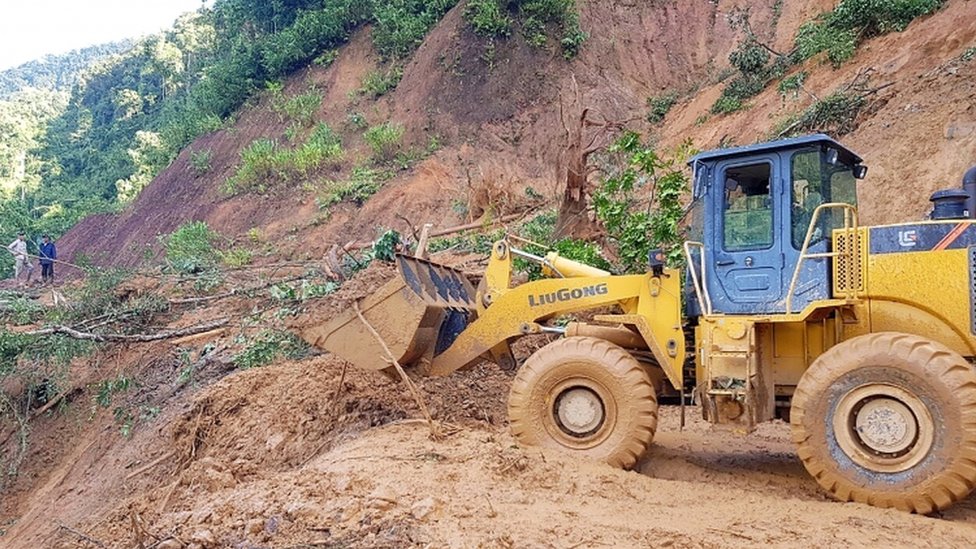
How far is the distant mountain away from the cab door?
118 meters

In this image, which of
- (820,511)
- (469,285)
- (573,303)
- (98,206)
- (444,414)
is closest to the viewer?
(820,511)

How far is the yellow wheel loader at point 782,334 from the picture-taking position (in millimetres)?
5074

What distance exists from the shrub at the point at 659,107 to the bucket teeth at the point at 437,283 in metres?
15.6

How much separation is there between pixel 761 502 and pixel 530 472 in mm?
1583

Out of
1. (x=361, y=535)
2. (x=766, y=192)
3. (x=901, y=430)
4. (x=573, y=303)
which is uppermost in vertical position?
(x=766, y=192)

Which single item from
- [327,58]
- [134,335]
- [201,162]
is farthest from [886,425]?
[201,162]

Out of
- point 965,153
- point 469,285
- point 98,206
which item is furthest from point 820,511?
point 98,206

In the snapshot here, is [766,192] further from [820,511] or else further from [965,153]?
[965,153]

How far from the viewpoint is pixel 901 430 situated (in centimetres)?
509

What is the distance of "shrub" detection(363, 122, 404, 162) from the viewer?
870 inches

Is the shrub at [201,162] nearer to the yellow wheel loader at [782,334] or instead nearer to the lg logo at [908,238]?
the yellow wheel loader at [782,334]

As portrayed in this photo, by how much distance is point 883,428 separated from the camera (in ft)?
16.9

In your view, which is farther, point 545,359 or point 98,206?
point 98,206

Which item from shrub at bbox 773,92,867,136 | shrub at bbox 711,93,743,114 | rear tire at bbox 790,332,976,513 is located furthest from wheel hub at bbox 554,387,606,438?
shrub at bbox 711,93,743,114
